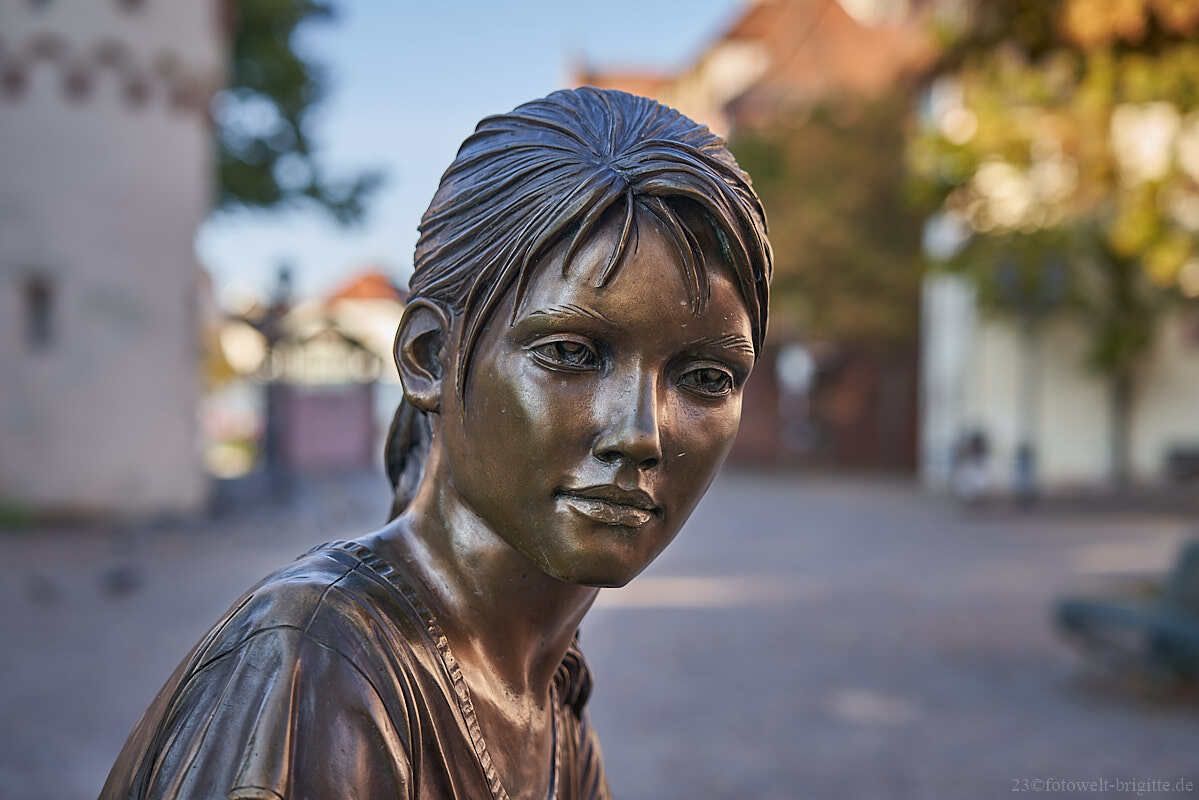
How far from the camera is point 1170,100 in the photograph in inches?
323

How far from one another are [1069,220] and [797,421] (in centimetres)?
1496

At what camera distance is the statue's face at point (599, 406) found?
129 centimetres

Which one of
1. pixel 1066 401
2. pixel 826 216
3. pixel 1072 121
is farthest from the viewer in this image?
pixel 826 216

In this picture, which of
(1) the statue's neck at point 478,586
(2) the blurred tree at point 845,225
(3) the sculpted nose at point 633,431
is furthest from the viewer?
(2) the blurred tree at point 845,225

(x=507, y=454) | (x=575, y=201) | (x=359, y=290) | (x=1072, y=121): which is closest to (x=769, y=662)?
(x=1072, y=121)

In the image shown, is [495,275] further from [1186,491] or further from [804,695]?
[1186,491]

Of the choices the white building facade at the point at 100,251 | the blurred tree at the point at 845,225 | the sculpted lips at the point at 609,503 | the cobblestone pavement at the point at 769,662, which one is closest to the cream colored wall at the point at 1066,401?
the blurred tree at the point at 845,225

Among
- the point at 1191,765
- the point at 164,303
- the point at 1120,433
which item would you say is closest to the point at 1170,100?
the point at 1191,765

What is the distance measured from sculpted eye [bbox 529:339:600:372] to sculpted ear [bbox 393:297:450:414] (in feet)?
0.52

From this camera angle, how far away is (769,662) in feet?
30.0

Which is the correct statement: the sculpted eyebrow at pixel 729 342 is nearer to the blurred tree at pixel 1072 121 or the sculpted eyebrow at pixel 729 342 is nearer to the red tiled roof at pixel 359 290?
the blurred tree at pixel 1072 121

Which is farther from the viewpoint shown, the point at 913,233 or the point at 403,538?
the point at 913,233

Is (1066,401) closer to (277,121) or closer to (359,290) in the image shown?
(277,121)

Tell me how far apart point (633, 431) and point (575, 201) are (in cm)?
24
